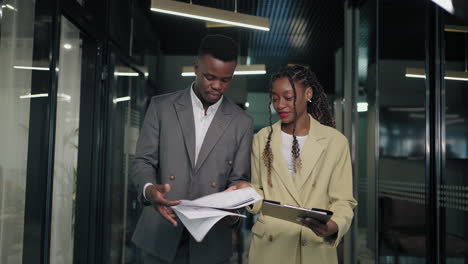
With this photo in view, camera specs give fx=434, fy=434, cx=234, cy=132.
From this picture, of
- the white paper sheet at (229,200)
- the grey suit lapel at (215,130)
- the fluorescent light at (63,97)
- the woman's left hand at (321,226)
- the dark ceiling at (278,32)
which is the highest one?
the dark ceiling at (278,32)

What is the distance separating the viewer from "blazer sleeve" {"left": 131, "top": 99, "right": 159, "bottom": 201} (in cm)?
176

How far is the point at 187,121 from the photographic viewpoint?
1.83m

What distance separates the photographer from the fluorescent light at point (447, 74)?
8.64 ft

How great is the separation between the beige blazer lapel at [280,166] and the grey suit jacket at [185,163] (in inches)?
5.9

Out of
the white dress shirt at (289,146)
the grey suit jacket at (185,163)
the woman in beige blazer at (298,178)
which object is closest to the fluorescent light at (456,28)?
the woman in beige blazer at (298,178)

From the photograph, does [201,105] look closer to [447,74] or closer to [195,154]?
[195,154]

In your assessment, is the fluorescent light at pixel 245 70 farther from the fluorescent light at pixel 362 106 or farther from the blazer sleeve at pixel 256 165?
the blazer sleeve at pixel 256 165

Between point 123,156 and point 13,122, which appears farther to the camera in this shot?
point 123,156

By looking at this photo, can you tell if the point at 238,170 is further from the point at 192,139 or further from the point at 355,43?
the point at 355,43

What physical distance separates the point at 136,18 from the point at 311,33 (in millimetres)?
2789

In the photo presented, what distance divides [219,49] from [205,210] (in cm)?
76

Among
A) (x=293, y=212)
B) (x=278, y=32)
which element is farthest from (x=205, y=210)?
(x=278, y=32)

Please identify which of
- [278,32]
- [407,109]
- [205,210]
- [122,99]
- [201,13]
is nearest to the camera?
[205,210]

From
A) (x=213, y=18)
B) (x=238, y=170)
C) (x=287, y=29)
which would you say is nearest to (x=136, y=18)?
(x=213, y=18)
